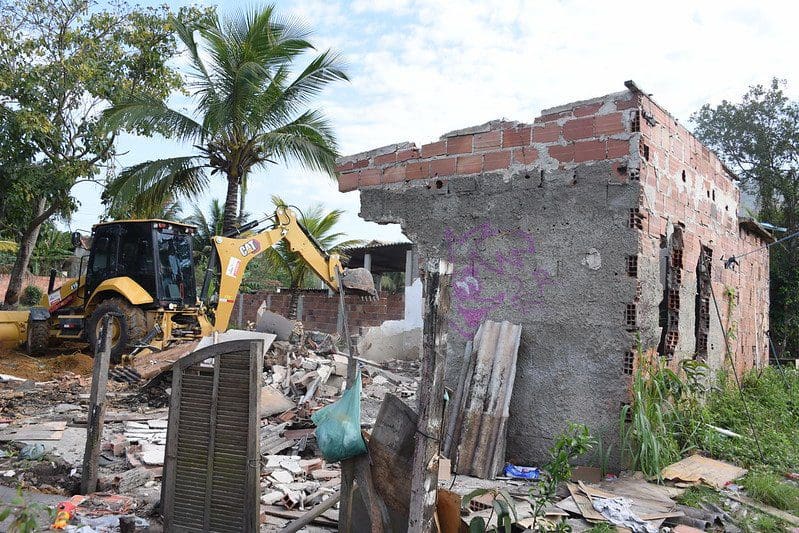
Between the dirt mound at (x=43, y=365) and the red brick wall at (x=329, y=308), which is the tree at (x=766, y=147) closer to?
the red brick wall at (x=329, y=308)

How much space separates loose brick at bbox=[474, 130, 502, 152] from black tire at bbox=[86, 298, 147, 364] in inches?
→ 286

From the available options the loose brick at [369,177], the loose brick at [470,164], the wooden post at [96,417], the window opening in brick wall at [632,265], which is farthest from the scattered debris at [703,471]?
the wooden post at [96,417]

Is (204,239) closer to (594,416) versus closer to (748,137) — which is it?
(748,137)

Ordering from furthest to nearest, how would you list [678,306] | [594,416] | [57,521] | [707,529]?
[678,306], [594,416], [57,521], [707,529]

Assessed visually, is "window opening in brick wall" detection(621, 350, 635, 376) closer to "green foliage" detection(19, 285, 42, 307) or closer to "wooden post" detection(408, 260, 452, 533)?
"wooden post" detection(408, 260, 452, 533)

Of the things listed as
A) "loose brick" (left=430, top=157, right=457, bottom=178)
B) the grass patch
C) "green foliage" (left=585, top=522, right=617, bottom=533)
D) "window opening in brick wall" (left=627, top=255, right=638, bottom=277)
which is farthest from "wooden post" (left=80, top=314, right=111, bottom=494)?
the grass patch

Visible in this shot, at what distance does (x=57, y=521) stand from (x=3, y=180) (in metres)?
10.6

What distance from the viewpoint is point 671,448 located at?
4.77 meters

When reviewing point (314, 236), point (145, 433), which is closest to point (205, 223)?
point (314, 236)

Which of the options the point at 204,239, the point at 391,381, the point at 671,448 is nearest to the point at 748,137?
the point at 391,381

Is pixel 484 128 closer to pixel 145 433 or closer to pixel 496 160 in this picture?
pixel 496 160

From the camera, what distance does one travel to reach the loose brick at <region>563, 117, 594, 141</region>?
4.81 metres

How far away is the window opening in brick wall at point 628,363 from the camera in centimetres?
451

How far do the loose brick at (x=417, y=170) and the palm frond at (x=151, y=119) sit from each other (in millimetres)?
9337
